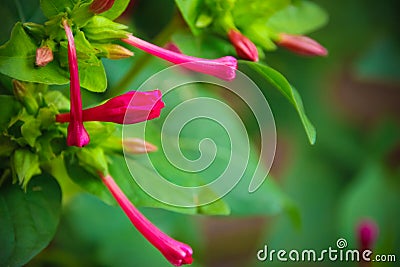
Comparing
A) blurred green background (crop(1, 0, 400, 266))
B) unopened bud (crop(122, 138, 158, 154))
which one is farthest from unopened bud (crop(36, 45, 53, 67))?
blurred green background (crop(1, 0, 400, 266))

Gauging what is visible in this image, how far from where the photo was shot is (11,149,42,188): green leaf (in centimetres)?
59

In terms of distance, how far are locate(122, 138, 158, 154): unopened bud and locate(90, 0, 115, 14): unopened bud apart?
0.48 ft

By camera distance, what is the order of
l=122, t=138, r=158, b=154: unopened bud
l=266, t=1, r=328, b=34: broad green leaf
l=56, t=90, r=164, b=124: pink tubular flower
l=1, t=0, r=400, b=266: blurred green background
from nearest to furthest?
l=56, t=90, r=164, b=124: pink tubular flower, l=122, t=138, r=158, b=154: unopened bud, l=266, t=1, r=328, b=34: broad green leaf, l=1, t=0, r=400, b=266: blurred green background

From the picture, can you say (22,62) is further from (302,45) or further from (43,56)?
(302,45)

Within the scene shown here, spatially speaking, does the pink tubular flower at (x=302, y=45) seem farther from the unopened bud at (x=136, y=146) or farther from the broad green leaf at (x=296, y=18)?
the unopened bud at (x=136, y=146)

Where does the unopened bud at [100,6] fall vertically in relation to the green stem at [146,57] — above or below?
above

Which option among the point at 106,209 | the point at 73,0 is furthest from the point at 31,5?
the point at 106,209

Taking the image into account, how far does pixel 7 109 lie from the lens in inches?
23.7

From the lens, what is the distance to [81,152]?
627mm

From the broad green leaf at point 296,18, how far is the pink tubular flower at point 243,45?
9 cm

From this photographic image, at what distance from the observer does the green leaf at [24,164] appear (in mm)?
593

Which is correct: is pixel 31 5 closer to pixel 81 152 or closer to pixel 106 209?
pixel 81 152

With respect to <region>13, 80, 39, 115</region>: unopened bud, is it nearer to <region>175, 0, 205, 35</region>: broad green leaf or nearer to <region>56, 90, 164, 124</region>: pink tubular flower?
<region>56, 90, 164, 124</region>: pink tubular flower

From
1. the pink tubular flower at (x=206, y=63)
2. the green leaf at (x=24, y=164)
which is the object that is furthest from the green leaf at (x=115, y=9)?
the green leaf at (x=24, y=164)
